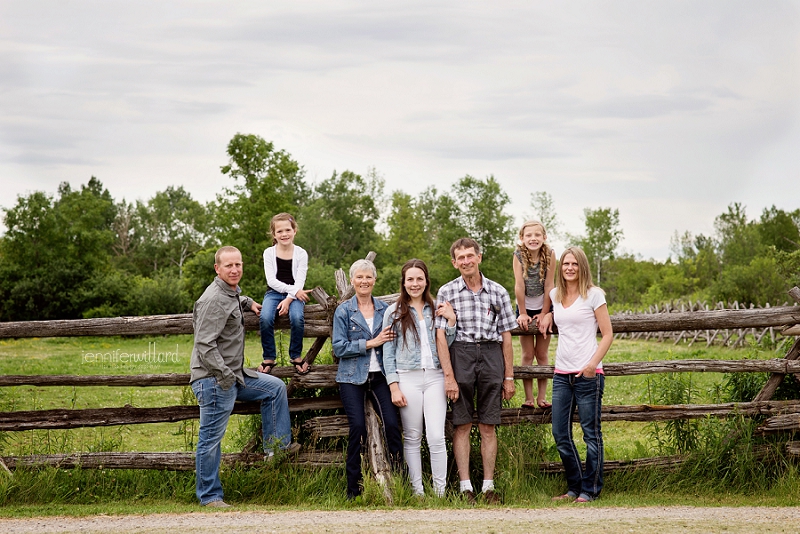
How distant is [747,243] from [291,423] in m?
50.6

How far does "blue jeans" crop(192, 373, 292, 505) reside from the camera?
618cm

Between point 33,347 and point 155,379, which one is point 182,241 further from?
point 155,379

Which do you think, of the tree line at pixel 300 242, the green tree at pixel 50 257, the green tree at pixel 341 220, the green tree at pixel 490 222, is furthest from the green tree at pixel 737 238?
the green tree at pixel 50 257

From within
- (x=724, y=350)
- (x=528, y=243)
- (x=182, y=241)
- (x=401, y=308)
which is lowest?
(x=724, y=350)

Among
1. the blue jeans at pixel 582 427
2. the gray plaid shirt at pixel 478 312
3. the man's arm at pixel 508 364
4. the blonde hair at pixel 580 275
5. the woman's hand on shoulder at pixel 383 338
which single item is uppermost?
the blonde hair at pixel 580 275

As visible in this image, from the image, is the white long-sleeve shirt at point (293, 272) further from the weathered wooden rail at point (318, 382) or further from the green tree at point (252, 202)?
the green tree at point (252, 202)

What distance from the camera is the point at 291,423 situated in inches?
275

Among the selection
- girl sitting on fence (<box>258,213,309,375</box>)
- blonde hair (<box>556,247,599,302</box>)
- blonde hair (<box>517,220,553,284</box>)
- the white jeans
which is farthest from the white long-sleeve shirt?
blonde hair (<box>556,247,599,302</box>)

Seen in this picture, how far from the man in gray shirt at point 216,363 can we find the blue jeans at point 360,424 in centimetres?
91

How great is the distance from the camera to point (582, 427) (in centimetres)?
618

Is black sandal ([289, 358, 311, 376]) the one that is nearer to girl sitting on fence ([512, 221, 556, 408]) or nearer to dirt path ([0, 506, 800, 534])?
dirt path ([0, 506, 800, 534])

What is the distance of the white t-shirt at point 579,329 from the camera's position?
20.3 ft

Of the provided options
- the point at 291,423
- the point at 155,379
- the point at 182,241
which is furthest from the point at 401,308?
the point at 182,241

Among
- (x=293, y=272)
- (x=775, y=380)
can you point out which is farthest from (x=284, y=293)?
(x=775, y=380)
